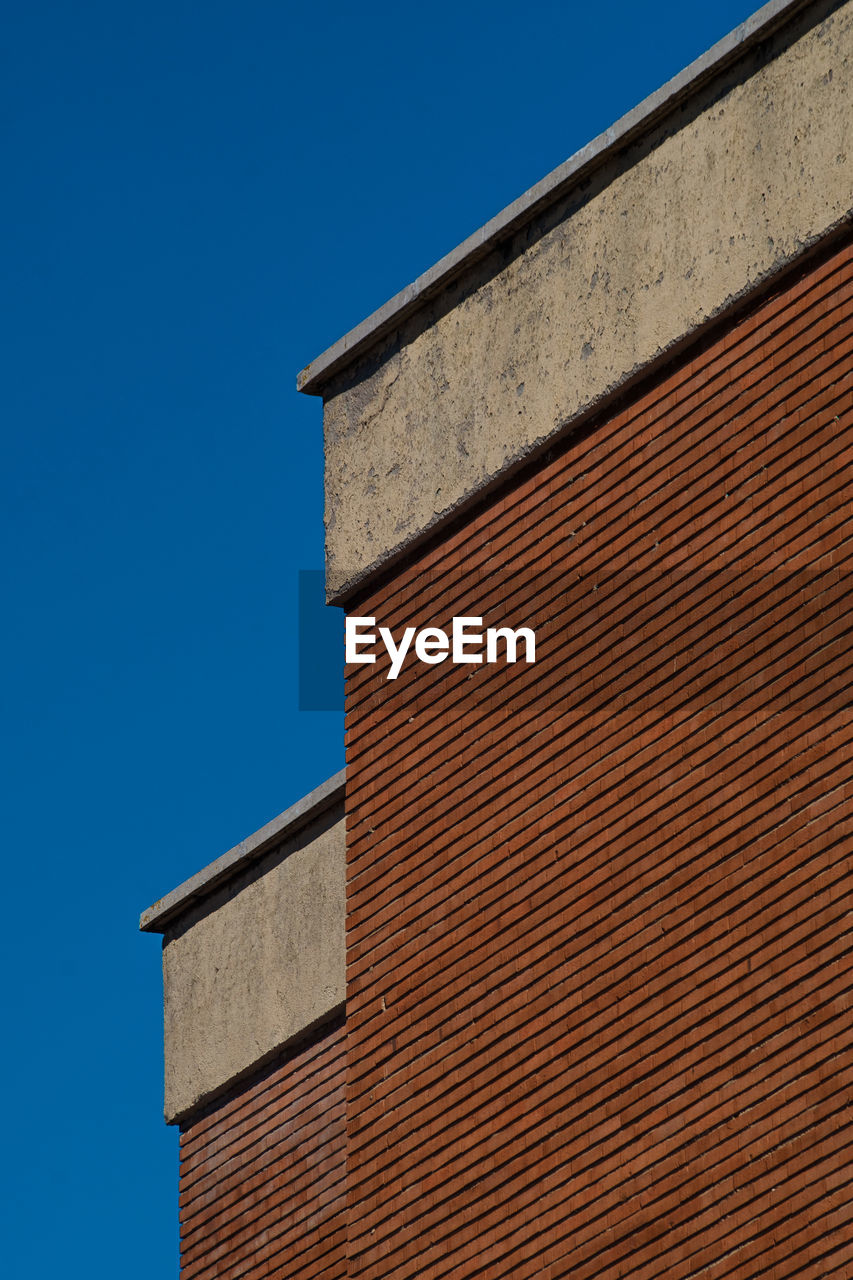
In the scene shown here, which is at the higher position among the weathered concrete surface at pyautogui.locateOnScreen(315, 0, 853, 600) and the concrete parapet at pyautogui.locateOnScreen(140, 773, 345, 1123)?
the weathered concrete surface at pyautogui.locateOnScreen(315, 0, 853, 600)

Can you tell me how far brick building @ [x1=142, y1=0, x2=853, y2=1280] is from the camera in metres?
10.4

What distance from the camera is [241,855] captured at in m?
15.6

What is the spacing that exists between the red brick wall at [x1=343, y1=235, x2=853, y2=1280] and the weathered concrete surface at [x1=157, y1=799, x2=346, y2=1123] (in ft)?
5.32

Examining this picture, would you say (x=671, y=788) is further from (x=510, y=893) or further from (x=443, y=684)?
(x=443, y=684)

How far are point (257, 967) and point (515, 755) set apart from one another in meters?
3.97

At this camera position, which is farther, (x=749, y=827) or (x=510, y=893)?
(x=510, y=893)

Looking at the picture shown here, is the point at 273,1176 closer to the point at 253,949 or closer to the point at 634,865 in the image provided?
the point at 253,949

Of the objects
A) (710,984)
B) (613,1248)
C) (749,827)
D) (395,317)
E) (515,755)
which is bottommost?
(613,1248)

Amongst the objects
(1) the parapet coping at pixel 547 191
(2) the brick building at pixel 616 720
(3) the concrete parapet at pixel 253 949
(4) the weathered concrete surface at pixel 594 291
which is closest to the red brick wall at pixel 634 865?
(2) the brick building at pixel 616 720

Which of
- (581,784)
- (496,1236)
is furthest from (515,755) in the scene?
(496,1236)

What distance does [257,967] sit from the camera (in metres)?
15.3
